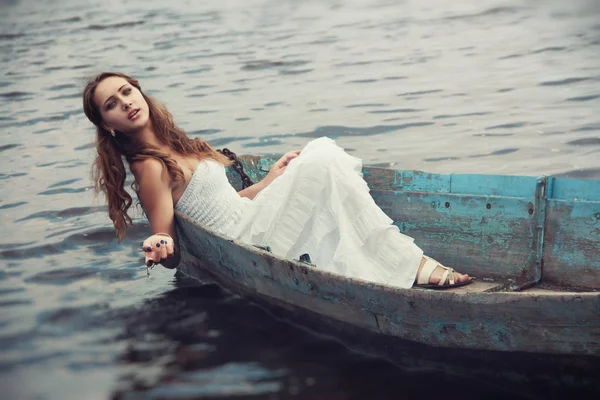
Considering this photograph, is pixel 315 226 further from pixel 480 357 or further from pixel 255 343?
pixel 480 357

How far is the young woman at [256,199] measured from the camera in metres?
3.81

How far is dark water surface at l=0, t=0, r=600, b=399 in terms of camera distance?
12.4 feet

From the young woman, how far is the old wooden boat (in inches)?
7.1

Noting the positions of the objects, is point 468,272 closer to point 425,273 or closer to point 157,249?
point 425,273

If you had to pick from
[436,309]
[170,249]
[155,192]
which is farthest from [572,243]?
[155,192]

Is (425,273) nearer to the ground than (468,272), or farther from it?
farther from it

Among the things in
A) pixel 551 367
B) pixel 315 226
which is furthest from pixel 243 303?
pixel 551 367

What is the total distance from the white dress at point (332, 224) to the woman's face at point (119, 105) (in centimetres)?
79

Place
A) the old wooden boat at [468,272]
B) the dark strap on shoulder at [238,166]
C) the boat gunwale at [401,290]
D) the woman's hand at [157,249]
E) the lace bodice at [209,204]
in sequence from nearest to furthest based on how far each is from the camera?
the boat gunwale at [401,290] < the old wooden boat at [468,272] < the woman's hand at [157,249] < the lace bodice at [209,204] < the dark strap on shoulder at [238,166]

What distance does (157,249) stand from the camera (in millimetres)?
3791

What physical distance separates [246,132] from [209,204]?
14.8 ft

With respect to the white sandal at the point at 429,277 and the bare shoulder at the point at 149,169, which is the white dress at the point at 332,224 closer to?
the white sandal at the point at 429,277

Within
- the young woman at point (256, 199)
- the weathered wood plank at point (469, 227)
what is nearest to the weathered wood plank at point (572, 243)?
the weathered wood plank at point (469, 227)

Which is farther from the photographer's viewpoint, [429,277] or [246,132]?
[246,132]
